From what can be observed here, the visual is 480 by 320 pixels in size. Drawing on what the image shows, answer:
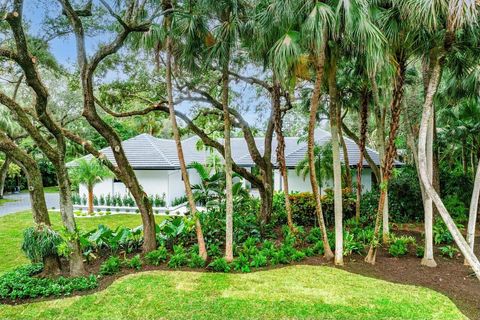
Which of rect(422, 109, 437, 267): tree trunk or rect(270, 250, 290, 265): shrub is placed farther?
rect(270, 250, 290, 265): shrub

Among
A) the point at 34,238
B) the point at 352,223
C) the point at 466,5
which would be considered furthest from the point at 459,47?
the point at 34,238

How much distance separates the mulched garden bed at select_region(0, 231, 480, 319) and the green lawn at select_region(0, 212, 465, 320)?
0.99ft

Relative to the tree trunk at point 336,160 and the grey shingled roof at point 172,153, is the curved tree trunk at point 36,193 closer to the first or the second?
the tree trunk at point 336,160

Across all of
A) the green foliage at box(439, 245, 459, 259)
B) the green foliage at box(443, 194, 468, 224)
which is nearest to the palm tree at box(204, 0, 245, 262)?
the green foliage at box(439, 245, 459, 259)

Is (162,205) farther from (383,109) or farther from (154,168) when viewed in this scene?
(383,109)

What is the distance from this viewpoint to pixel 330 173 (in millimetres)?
16656

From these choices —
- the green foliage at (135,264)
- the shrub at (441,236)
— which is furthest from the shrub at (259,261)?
the shrub at (441,236)

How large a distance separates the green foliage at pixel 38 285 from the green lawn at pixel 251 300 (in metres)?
0.40

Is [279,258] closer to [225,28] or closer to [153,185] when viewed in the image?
[225,28]

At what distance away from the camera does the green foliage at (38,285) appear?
22.9ft

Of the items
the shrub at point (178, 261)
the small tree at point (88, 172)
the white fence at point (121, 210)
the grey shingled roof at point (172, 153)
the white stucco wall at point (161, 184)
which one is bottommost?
the shrub at point (178, 261)

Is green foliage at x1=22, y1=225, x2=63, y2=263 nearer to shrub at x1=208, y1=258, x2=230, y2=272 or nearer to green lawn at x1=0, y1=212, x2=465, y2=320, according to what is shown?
green lawn at x1=0, y1=212, x2=465, y2=320

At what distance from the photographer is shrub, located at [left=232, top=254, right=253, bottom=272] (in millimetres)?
8070

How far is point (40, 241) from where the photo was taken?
770cm
